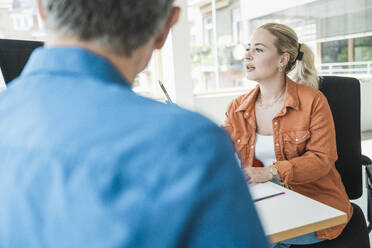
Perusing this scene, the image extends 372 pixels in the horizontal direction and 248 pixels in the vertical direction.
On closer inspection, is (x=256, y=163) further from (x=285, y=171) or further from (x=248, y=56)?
(x=248, y=56)

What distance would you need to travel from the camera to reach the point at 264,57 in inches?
71.9

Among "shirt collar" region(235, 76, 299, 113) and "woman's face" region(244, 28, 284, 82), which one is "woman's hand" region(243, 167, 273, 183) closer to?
"shirt collar" region(235, 76, 299, 113)

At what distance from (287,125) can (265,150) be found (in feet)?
0.50

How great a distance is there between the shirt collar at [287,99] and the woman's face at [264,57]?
8 centimetres

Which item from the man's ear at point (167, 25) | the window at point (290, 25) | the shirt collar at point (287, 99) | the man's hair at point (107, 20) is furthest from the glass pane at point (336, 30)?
the man's hair at point (107, 20)

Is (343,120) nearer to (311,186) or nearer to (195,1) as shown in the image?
(311,186)

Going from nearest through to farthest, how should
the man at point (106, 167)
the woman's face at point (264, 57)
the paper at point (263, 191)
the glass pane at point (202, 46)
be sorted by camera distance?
the man at point (106, 167) → the paper at point (263, 191) → the woman's face at point (264, 57) → the glass pane at point (202, 46)

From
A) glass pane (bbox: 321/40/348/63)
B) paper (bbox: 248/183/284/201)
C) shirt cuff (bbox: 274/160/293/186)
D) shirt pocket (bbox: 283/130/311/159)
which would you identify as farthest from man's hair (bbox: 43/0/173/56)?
glass pane (bbox: 321/40/348/63)

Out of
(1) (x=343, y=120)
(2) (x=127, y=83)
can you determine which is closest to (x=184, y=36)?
(1) (x=343, y=120)

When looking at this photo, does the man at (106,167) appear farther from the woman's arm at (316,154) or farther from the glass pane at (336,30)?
the glass pane at (336,30)

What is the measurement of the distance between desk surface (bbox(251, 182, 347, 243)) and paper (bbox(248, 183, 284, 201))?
0.04 meters

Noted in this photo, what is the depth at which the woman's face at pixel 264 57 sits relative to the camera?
1813mm

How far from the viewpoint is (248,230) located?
0.40m

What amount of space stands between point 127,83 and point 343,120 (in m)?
1.47
